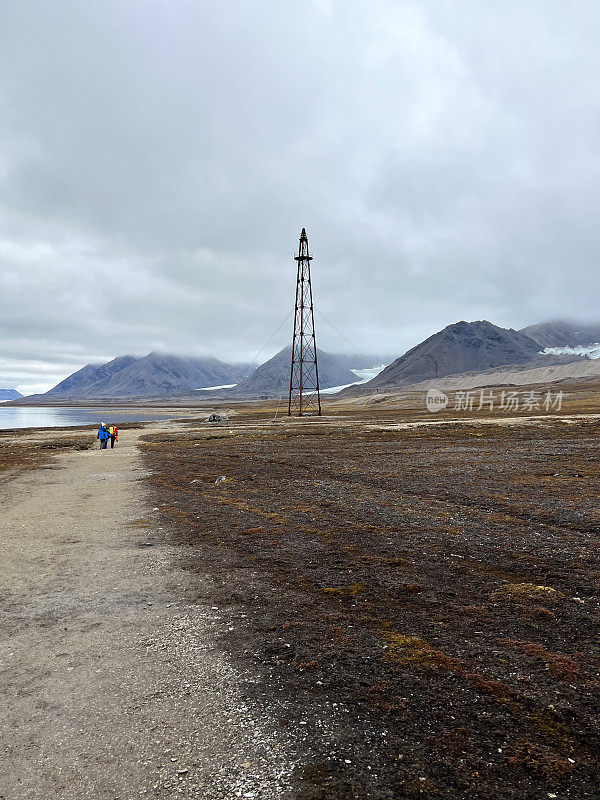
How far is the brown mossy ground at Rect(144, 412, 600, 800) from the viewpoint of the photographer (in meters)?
4.61

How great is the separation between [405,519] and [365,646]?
756cm

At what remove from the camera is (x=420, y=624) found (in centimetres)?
743

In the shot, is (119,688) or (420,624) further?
(420,624)

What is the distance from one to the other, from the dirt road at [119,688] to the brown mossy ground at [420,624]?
1.64ft

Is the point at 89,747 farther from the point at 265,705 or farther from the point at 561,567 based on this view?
the point at 561,567

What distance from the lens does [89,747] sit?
490 cm

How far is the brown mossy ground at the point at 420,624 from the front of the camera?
4605 millimetres

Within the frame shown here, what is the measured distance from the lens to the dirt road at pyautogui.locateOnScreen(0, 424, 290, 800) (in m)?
4.51

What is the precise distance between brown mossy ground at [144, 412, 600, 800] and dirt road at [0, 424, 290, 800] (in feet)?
1.64

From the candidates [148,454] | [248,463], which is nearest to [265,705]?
[248,463]

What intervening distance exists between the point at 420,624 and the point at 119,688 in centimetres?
437

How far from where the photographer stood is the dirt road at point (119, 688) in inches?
177

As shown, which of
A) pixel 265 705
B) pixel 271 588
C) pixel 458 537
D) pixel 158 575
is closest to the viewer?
pixel 265 705

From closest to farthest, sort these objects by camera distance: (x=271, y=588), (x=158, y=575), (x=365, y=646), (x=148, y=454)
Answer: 1. (x=365, y=646)
2. (x=271, y=588)
3. (x=158, y=575)
4. (x=148, y=454)
